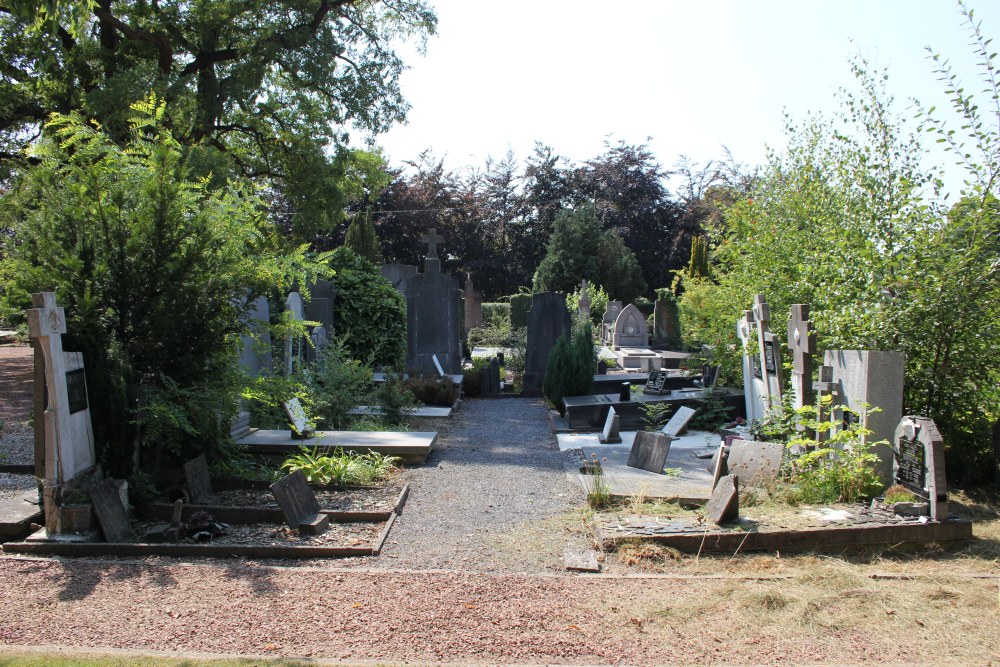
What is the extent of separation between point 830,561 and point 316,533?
3625mm

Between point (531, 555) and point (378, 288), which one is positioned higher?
point (378, 288)

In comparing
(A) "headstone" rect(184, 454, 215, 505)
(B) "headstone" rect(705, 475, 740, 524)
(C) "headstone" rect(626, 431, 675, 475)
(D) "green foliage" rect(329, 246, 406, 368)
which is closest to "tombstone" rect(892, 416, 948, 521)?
(B) "headstone" rect(705, 475, 740, 524)

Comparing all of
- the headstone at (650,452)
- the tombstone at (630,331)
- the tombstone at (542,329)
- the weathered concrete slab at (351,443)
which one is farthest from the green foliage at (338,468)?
the tombstone at (630,331)

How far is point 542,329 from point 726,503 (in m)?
9.83

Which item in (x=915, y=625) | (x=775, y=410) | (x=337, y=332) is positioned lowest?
(x=915, y=625)

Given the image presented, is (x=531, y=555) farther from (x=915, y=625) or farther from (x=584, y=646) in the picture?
(x=915, y=625)

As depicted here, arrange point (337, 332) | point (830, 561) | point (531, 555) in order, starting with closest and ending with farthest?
point (830, 561), point (531, 555), point (337, 332)

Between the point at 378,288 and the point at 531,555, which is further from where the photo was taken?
the point at 378,288

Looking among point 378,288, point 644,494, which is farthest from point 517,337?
point 644,494

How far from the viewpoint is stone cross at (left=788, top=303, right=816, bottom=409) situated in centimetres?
709

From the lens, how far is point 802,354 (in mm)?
7152

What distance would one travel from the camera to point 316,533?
17.7 feet

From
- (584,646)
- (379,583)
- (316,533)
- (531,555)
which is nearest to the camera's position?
(584,646)

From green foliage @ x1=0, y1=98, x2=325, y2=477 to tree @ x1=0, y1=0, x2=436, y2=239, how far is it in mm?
6245
